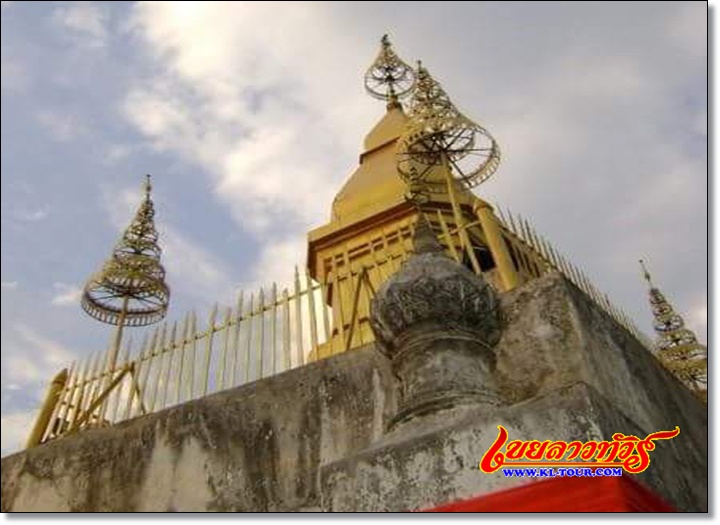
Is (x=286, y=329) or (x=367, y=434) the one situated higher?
(x=286, y=329)

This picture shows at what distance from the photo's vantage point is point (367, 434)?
4348 millimetres

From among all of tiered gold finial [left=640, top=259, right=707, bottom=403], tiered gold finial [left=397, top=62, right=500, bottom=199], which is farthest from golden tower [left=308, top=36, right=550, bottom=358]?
tiered gold finial [left=640, top=259, right=707, bottom=403]

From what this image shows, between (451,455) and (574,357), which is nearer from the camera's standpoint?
(451,455)

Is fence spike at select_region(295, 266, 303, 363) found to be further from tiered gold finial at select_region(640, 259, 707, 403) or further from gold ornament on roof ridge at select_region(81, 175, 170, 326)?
tiered gold finial at select_region(640, 259, 707, 403)

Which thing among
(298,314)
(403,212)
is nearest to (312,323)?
(298,314)

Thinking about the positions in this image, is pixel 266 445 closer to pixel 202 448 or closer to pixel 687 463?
pixel 202 448

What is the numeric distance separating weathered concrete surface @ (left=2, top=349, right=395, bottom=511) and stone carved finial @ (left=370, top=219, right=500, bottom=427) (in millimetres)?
901

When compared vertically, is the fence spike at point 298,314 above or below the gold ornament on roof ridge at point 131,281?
below

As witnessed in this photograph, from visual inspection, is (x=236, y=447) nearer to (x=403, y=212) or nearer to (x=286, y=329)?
(x=286, y=329)

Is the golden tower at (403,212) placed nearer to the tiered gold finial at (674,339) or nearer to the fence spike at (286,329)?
the fence spike at (286,329)

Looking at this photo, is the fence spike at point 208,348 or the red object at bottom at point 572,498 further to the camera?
the fence spike at point 208,348

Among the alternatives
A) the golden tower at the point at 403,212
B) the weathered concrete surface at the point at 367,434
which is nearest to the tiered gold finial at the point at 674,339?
the golden tower at the point at 403,212

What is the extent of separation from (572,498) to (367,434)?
6.52ft

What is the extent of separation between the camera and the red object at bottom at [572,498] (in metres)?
2.47
